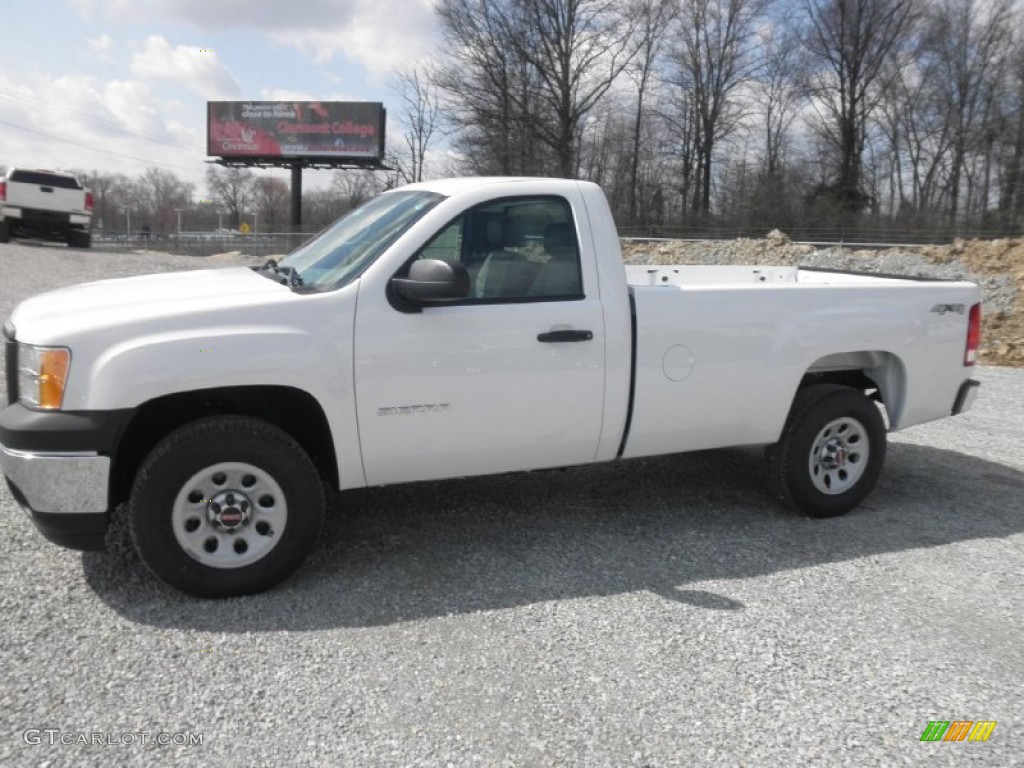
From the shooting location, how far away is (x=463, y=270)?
12.3 ft

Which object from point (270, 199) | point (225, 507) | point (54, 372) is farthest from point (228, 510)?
point (270, 199)

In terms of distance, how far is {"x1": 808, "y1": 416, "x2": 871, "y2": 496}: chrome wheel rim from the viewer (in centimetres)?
499

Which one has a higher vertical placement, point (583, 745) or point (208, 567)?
point (208, 567)

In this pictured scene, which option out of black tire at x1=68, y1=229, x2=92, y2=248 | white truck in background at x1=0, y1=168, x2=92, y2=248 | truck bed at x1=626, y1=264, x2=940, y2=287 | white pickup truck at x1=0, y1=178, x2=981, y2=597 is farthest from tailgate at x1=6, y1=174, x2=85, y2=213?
truck bed at x1=626, y1=264, x2=940, y2=287

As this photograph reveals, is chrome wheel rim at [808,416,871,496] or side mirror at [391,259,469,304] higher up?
side mirror at [391,259,469,304]

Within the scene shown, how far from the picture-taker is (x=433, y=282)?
3.68 m

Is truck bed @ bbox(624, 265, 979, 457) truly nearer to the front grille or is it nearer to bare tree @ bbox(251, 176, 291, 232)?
the front grille

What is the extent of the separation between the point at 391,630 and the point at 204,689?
799 millimetres

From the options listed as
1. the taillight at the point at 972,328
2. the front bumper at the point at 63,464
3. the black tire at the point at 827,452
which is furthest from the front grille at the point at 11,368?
the taillight at the point at 972,328

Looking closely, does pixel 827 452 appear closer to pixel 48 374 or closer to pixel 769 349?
pixel 769 349

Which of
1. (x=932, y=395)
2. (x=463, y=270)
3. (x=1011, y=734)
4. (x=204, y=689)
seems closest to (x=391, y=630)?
(x=204, y=689)

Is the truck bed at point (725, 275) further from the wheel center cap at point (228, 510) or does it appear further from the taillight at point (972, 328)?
the wheel center cap at point (228, 510)

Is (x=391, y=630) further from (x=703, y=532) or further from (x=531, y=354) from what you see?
(x=703, y=532)

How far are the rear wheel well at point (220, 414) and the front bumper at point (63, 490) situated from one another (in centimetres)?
13
